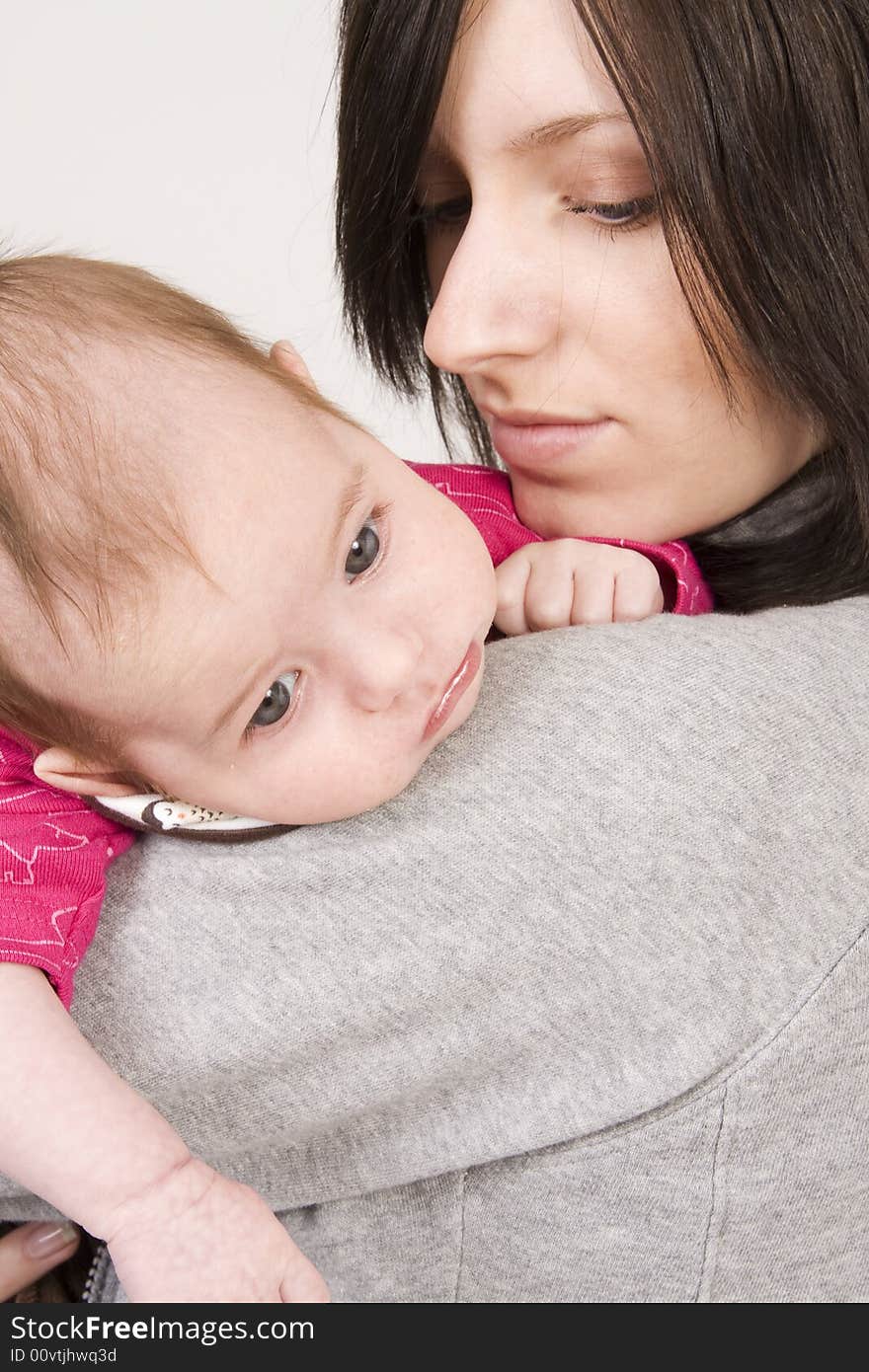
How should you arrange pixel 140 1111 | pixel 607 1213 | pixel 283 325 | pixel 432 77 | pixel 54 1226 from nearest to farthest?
pixel 140 1111 → pixel 607 1213 → pixel 432 77 → pixel 54 1226 → pixel 283 325

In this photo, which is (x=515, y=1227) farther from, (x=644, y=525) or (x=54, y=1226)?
(x=644, y=525)

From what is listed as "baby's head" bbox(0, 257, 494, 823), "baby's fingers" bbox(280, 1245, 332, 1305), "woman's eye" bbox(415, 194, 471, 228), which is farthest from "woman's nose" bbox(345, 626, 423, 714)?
"woman's eye" bbox(415, 194, 471, 228)

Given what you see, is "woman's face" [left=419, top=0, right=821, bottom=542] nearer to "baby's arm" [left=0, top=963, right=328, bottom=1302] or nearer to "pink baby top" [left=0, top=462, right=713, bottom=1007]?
"pink baby top" [left=0, top=462, right=713, bottom=1007]

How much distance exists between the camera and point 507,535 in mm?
1490

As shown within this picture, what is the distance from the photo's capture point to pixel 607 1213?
1118mm

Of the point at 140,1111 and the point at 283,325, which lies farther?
the point at 283,325

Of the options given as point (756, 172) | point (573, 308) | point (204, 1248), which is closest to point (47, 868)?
point (204, 1248)

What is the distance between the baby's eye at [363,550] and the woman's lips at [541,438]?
28 centimetres

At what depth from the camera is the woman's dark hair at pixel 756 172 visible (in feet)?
3.88

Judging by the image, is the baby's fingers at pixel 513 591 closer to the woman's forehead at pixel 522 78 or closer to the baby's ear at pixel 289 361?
the baby's ear at pixel 289 361

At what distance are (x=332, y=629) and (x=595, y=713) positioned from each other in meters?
0.20

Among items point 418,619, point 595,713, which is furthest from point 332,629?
point 595,713

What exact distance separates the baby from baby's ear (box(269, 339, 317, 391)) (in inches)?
1.5

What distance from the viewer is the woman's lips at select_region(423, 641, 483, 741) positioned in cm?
115
